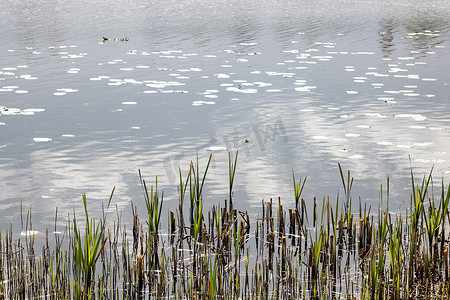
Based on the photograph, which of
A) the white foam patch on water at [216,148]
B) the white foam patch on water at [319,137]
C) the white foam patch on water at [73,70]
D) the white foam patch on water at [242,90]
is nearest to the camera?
the white foam patch on water at [216,148]

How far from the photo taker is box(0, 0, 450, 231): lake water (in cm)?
803

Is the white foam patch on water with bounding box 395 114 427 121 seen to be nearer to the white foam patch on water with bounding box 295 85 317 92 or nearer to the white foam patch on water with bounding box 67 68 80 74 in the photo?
the white foam patch on water with bounding box 295 85 317 92

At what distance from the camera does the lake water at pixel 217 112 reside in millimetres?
8031

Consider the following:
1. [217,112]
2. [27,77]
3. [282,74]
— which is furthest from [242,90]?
[27,77]

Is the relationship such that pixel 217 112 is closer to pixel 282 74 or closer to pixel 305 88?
pixel 305 88

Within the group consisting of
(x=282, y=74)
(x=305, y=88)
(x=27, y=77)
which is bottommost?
(x=305, y=88)

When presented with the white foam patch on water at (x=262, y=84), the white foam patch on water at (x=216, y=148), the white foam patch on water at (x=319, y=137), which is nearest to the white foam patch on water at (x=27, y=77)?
the white foam patch on water at (x=262, y=84)

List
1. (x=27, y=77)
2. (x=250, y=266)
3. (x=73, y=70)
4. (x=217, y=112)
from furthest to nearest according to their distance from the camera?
(x=73, y=70) < (x=27, y=77) < (x=217, y=112) < (x=250, y=266)

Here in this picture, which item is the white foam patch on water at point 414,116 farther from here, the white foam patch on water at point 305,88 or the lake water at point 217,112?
the white foam patch on water at point 305,88

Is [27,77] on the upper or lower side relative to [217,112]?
upper

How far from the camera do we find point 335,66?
16297 millimetres

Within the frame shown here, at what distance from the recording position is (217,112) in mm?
11523

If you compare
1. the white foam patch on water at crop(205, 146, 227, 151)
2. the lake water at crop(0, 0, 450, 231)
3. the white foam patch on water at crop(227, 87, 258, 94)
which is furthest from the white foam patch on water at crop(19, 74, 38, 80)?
the white foam patch on water at crop(205, 146, 227, 151)

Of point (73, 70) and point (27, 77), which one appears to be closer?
point (27, 77)
